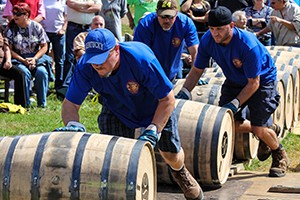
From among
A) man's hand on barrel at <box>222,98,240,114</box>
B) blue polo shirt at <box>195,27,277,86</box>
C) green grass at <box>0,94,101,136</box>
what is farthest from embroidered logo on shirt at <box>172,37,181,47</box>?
green grass at <box>0,94,101,136</box>

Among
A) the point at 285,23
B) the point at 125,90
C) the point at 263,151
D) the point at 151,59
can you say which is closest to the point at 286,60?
the point at 285,23

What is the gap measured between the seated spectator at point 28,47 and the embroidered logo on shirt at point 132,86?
5.91 m

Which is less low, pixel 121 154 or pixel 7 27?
pixel 121 154

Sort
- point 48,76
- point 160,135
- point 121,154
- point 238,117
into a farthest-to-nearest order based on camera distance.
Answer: point 48,76 < point 238,117 < point 160,135 < point 121,154

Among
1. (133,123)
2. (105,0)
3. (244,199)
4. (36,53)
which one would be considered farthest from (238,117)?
(105,0)

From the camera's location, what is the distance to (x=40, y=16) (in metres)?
12.9

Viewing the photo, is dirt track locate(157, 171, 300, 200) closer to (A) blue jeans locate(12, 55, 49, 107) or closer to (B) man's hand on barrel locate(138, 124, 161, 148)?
(B) man's hand on barrel locate(138, 124, 161, 148)

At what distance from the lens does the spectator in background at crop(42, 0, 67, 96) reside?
1321 cm

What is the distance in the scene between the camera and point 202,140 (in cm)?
773

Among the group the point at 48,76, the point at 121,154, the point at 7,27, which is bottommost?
the point at 48,76

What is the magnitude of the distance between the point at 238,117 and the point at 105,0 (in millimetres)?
5497

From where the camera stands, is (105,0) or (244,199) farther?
(105,0)

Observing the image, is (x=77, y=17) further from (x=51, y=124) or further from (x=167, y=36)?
(x=167, y=36)

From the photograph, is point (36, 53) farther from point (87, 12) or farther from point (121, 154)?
point (121, 154)
